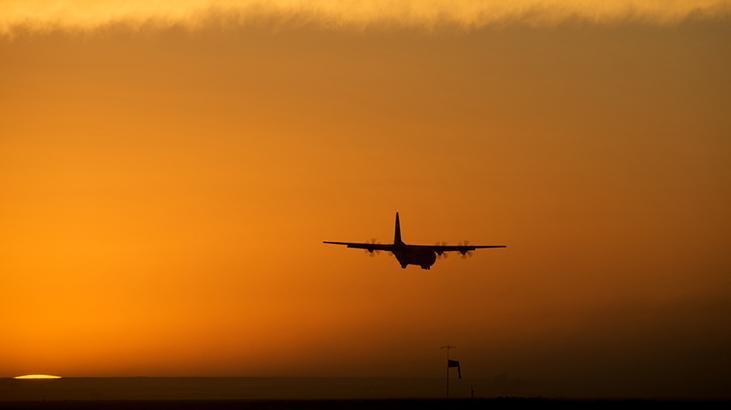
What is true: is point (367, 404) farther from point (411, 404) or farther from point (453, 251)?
point (453, 251)

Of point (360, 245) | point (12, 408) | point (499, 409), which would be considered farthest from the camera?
point (360, 245)

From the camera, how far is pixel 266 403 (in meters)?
136

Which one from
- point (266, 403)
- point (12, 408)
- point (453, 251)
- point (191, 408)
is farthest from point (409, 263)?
point (12, 408)

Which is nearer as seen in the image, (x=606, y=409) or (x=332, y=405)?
(x=606, y=409)

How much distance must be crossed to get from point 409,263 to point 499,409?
53351 millimetres

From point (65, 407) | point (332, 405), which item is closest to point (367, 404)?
point (332, 405)

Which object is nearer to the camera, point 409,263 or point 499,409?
point 499,409

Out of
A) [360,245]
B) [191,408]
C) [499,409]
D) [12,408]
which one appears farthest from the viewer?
[360,245]

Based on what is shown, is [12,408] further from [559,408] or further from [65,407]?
[559,408]

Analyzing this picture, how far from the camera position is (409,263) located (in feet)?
550

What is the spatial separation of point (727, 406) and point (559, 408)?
73.5 feet

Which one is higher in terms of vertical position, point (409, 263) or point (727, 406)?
point (409, 263)

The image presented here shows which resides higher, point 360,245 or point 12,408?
point 360,245

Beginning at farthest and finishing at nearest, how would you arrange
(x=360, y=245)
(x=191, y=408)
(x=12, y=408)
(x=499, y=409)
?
(x=360, y=245), (x=12, y=408), (x=191, y=408), (x=499, y=409)
